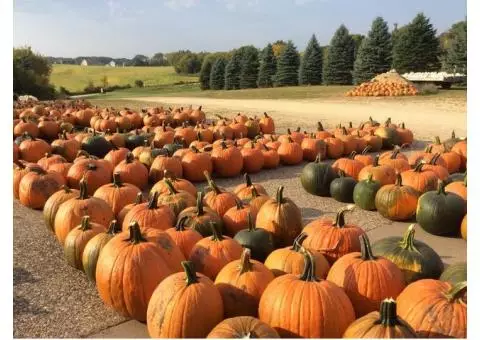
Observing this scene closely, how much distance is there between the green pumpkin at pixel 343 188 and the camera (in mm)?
7453

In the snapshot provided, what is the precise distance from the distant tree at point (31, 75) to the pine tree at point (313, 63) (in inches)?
1077

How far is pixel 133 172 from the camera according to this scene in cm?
802

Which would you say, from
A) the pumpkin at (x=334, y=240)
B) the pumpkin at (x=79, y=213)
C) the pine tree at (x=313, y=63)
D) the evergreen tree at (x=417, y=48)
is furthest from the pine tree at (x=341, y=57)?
the pumpkin at (x=334, y=240)

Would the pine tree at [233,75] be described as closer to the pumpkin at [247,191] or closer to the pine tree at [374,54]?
the pine tree at [374,54]

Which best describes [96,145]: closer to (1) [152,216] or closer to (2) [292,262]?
(1) [152,216]

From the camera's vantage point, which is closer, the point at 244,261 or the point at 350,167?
the point at 244,261

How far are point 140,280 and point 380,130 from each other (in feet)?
30.4

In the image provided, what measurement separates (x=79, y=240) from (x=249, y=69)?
185 ft

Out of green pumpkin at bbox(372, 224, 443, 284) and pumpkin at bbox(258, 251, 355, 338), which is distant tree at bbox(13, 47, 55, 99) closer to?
green pumpkin at bbox(372, 224, 443, 284)

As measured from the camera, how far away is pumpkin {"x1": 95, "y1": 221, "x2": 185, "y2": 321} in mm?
3967

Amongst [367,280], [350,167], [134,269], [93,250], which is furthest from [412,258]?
[350,167]

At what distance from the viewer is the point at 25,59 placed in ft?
153

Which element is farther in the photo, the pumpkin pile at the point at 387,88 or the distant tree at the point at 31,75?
the distant tree at the point at 31,75
